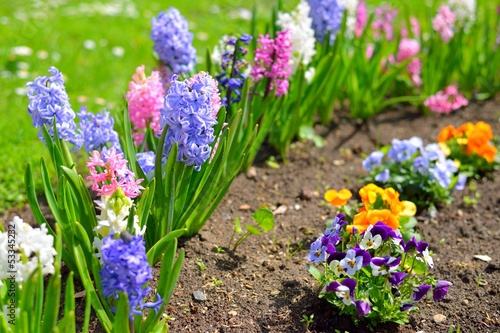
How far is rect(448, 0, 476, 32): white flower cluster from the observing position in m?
4.50

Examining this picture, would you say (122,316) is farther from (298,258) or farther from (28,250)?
(298,258)

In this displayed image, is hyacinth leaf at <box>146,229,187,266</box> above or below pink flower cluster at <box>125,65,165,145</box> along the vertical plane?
below

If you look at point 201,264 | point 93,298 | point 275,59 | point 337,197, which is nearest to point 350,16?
point 275,59

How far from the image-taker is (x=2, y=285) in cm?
197

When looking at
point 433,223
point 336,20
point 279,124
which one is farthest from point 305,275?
point 336,20

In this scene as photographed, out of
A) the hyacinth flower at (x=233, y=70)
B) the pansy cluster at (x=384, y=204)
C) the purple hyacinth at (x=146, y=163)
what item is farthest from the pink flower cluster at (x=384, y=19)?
the purple hyacinth at (x=146, y=163)

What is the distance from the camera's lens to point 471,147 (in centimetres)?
358

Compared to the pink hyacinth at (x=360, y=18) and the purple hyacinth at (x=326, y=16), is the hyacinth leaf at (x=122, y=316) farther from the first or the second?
the pink hyacinth at (x=360, y=18)

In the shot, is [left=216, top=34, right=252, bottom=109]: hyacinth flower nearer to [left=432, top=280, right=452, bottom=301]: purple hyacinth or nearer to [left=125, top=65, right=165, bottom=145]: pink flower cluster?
[left=125, top=65, right=165, bottom=145]: pink flower cluster

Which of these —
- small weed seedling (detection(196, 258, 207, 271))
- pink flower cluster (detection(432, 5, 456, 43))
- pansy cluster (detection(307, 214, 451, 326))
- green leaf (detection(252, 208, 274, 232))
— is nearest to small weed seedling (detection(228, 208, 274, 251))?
green leaf (detection(252, 208, 274, 232))

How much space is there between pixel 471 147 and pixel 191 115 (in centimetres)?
204

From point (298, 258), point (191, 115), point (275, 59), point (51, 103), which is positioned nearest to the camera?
point (191, 115)

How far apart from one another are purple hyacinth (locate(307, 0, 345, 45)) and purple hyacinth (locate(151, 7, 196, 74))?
1.02 m

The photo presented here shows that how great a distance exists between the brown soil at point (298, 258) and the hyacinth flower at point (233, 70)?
585 mm
